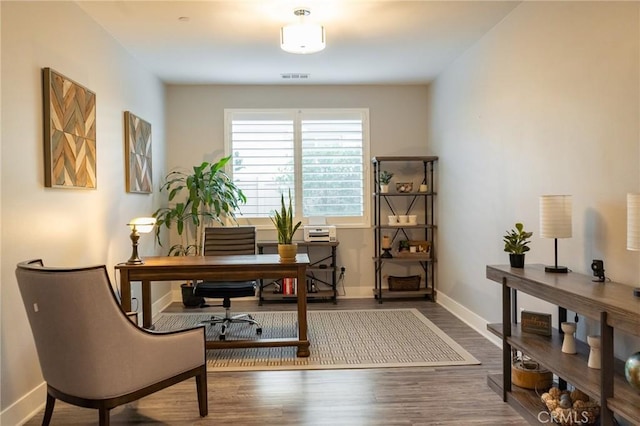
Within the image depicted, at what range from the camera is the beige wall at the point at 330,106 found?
18.9 ft

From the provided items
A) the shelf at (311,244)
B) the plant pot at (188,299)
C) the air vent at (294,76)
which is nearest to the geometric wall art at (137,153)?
the plant pot at (188,299)

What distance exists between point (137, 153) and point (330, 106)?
2.51 metres

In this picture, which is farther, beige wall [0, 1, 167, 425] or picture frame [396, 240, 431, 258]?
picture frame [396, 240, 431, 258]

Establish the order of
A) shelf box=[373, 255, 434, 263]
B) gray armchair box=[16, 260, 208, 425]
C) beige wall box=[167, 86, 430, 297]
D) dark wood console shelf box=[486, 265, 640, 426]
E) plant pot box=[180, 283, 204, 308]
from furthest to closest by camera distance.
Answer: beige wall box=[167, 86, 430, 297]
shelf box=[373, 255, 434, 263]
plant pot box=[180, 283, 204, 308]
gray armchair box=[16, 260, 208, 425]
dark wood console shelf box=[486, 265, 640, 426]

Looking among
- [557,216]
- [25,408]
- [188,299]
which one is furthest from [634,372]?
[188,299]

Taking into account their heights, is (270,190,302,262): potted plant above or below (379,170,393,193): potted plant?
below

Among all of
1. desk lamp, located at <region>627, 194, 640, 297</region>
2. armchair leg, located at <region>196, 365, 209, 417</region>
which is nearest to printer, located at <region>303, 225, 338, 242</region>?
armchair leg, located at <region>196, 365, 209, 417</region>

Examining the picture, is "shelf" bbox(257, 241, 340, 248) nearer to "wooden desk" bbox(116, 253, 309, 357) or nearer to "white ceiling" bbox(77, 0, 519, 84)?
"wooden desk" bbox(116, 253, 309, 357)

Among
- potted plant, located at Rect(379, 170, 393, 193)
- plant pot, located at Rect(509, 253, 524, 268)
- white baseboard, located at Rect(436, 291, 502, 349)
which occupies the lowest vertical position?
white baseboard, located at Rect(436, 291, 502, 349)

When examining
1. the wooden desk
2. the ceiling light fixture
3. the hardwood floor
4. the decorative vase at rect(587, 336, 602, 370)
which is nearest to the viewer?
the decorative vase at rect(587, 336, 602, 370)

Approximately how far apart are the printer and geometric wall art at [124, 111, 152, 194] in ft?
6.13

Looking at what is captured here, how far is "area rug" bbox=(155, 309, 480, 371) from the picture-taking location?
344 cm

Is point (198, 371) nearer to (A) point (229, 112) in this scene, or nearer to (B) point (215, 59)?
(B) point (215, 59)

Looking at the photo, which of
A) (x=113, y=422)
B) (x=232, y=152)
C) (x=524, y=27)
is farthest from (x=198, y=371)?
(x=232, y=152)
